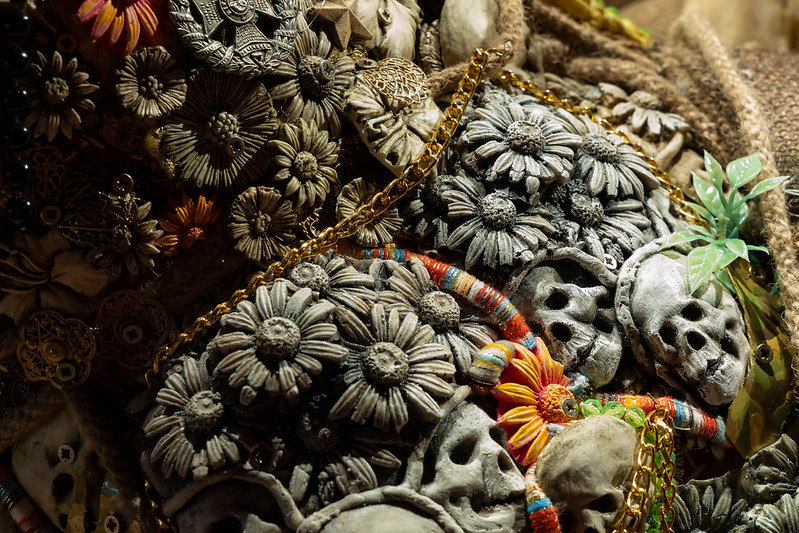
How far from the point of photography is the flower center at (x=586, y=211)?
129 centimetres

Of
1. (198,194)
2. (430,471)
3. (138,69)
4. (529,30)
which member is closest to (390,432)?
(430,471)

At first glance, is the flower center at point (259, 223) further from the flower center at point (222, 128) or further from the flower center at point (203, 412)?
the flower center at point (203, 412)

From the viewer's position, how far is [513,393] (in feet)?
3.70

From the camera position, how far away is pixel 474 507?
105cm

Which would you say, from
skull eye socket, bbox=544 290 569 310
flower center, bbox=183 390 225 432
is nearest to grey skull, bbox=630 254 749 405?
skull eye socket, bbox=544 290 569 310

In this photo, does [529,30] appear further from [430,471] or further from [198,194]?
[430,471]

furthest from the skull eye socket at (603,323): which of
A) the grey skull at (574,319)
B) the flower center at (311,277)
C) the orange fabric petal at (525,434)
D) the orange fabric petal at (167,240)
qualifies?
the orange fabric petal at (167,240)

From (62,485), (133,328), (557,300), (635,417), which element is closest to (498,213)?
(557,300)

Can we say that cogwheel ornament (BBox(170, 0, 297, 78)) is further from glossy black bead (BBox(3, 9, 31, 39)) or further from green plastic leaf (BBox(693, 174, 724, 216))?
green plastic leaf (BBox(693, 174, 724, 216))

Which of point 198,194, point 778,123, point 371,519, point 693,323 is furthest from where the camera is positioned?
point 778,123

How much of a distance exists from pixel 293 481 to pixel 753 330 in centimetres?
81

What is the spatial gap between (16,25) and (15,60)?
0.14 ft

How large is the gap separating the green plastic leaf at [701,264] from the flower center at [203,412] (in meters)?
0.75

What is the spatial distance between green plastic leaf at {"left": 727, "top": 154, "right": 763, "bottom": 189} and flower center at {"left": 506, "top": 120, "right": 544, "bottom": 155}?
360 millimetres
